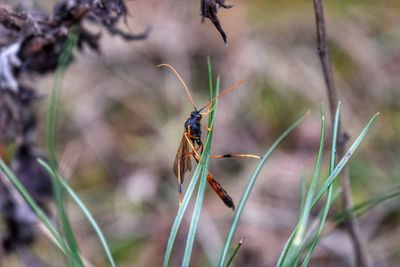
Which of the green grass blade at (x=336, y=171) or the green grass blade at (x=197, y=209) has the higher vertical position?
the green grass blade at (x=336, y=171)

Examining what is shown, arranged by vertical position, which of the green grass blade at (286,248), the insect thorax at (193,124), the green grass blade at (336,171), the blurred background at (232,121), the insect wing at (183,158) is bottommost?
the blurred background at (232,121)

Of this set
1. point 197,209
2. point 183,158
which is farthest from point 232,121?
point 197,209

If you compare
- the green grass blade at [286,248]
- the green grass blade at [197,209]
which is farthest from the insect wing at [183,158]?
the green grass blade at [286,248]

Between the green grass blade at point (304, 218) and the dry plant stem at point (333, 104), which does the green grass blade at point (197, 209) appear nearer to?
the green grass blade at point (304, 218)

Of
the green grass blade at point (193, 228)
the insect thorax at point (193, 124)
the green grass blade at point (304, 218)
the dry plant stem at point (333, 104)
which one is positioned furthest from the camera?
the insect thorax at point (193, 124)

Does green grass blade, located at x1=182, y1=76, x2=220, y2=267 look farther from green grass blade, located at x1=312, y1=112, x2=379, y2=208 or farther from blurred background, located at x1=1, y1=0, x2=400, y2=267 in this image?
blurred background, located at x1=1, y1=0, x2=400, y2=267

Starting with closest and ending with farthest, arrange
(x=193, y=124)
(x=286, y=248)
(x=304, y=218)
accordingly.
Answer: (x=304, y=218)
(x=286, y=248)
(x=193, y=124)

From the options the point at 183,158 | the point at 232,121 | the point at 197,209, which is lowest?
the point at 232,121

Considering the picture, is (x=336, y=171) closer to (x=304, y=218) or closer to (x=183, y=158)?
(x=304, y=218)

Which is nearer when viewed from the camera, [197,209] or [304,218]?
[304,218]
